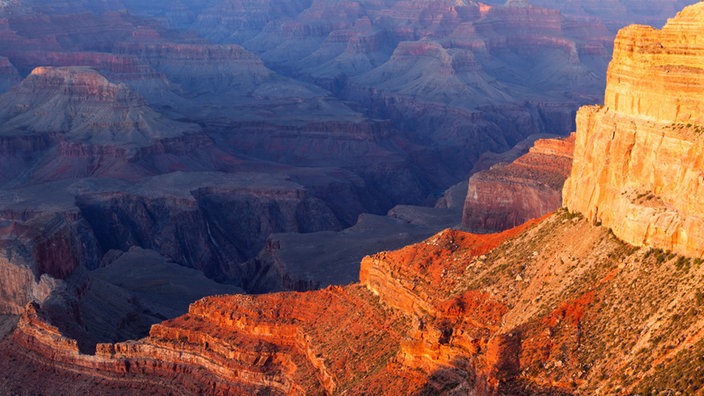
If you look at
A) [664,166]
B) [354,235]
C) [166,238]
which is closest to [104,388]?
[664,166]

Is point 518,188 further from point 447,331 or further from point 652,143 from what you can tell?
point 652,143

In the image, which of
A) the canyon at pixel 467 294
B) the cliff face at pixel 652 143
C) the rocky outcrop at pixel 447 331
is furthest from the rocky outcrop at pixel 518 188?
the cliff face at pixel 652 143

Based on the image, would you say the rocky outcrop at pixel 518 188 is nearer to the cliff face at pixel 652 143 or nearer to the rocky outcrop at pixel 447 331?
the rocky outcrop at pixel 447 331

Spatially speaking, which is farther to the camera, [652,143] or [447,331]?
[447,331]

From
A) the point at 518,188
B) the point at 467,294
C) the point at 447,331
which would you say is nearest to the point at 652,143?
the point at 467,294

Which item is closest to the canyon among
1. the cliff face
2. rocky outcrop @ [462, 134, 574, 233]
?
the cliff face

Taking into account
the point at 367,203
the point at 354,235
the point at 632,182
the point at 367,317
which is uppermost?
the point at 632,182

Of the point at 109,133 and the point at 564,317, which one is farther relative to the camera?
the point at 109,133

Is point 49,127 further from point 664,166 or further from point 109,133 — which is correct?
point 664,166
